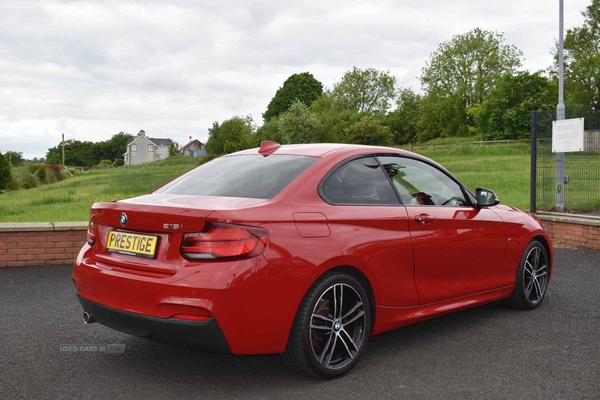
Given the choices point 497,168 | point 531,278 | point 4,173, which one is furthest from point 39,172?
point 531,278

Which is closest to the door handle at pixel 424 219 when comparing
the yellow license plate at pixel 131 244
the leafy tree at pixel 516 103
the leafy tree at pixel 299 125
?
the yellow license plate at pixel 131 244

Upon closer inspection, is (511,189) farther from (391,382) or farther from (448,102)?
(448,102)

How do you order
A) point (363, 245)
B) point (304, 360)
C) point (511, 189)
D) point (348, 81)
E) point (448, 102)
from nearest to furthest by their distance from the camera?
point (304, 360) < point (363, 245) < point (511, 189) < point (448, 102) < point (348, 81)

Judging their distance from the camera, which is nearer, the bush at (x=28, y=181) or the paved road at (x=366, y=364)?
the paved road at (x=366, y=364)

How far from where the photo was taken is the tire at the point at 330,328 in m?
3.72

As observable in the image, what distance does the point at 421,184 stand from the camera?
487 cm

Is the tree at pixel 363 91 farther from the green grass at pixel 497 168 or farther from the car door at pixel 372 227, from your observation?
the car door at pixel 372 227

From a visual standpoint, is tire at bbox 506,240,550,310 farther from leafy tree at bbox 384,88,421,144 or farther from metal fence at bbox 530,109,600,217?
leafy tree at bbox 384,88,421,144

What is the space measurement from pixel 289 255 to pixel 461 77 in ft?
234

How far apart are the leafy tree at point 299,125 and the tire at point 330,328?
212 ft

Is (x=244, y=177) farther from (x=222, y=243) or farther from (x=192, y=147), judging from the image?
(x=192, y=147)

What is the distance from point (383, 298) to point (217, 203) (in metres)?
1.34

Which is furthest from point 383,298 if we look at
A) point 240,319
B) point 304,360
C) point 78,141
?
point 78,141

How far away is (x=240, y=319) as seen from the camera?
3463mm
